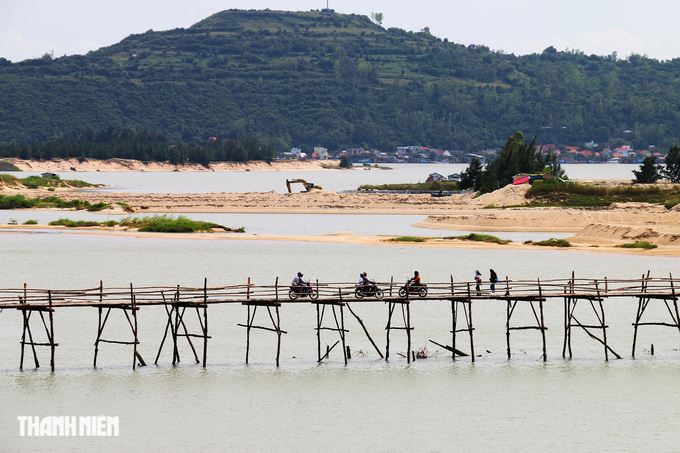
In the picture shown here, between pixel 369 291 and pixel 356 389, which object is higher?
pixel 369 291

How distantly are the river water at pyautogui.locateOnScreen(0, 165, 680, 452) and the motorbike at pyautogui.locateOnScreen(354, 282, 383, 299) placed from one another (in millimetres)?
3499

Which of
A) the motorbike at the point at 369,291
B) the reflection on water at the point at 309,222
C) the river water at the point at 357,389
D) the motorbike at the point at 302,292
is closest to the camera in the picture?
the river water at the point at 357,389

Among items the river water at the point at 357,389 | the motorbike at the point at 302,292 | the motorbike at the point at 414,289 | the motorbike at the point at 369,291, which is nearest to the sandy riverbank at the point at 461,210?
the river water at the point at 357,389

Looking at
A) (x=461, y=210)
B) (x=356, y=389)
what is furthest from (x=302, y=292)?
(x=461, y=210)

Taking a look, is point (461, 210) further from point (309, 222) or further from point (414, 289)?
point (414, 289)

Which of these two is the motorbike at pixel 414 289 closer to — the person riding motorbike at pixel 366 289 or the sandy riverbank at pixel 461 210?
the person riding motorbike at pixel 366 289

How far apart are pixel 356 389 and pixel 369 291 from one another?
5364 millimetres

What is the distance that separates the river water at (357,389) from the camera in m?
34.5

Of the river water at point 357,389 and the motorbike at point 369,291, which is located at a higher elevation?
the motorbike at point 369,291

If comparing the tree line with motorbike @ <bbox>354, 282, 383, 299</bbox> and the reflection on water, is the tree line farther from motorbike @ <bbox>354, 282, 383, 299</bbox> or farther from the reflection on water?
motorbike @ <bbox>354, 282, 383, 299</bbox>

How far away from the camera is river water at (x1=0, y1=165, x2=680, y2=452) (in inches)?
1358

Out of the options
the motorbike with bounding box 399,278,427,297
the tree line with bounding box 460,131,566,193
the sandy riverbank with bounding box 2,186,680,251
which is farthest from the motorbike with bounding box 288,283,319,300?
the tree line with bounding box 460,131,566,193

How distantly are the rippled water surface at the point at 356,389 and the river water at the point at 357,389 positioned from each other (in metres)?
0.09

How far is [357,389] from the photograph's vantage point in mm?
40469
